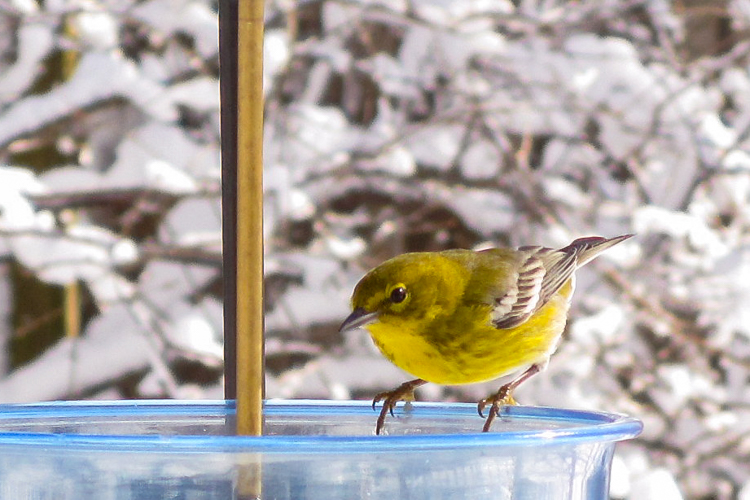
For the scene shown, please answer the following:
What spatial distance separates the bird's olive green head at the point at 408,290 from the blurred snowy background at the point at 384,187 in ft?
6.39

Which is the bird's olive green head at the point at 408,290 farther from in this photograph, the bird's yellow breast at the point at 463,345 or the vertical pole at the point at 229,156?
the vertical pole at the point at 229,156

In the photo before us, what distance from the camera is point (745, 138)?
425 centimetres

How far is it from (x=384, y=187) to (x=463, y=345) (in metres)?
2.31

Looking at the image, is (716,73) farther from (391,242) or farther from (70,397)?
(70,397)

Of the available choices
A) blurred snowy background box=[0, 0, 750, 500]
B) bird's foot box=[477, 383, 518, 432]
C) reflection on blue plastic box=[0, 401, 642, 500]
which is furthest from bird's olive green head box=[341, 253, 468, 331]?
blurred snowy background box=[0, 0, 750, 500]

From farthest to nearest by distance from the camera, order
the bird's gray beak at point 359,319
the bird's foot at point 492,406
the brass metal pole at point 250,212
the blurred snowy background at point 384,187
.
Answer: the blurred snowy background at point 384,187
the bird's gray beak at point 359,319
the bird's foot at point 492,406
the brass metal pole at point 250,212

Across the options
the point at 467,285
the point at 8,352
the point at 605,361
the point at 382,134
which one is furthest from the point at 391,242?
the point at 467,285

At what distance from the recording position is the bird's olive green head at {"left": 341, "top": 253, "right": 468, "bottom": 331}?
56.5 inches

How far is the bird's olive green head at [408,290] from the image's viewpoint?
1436mm

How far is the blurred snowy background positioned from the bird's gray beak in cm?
211

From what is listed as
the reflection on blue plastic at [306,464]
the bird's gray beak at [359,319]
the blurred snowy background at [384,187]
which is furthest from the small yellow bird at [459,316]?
the blurred snowy background at [384,187]

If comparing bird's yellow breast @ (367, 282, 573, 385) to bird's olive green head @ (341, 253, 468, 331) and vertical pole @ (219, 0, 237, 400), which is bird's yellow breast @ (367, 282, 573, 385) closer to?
bird's olive green head @ (341, 253, 468, 331)

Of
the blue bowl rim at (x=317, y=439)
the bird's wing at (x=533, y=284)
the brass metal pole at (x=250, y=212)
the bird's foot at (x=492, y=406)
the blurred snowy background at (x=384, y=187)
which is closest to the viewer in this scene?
the blue bowl rim at (x=317, y=439)

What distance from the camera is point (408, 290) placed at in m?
1.50
